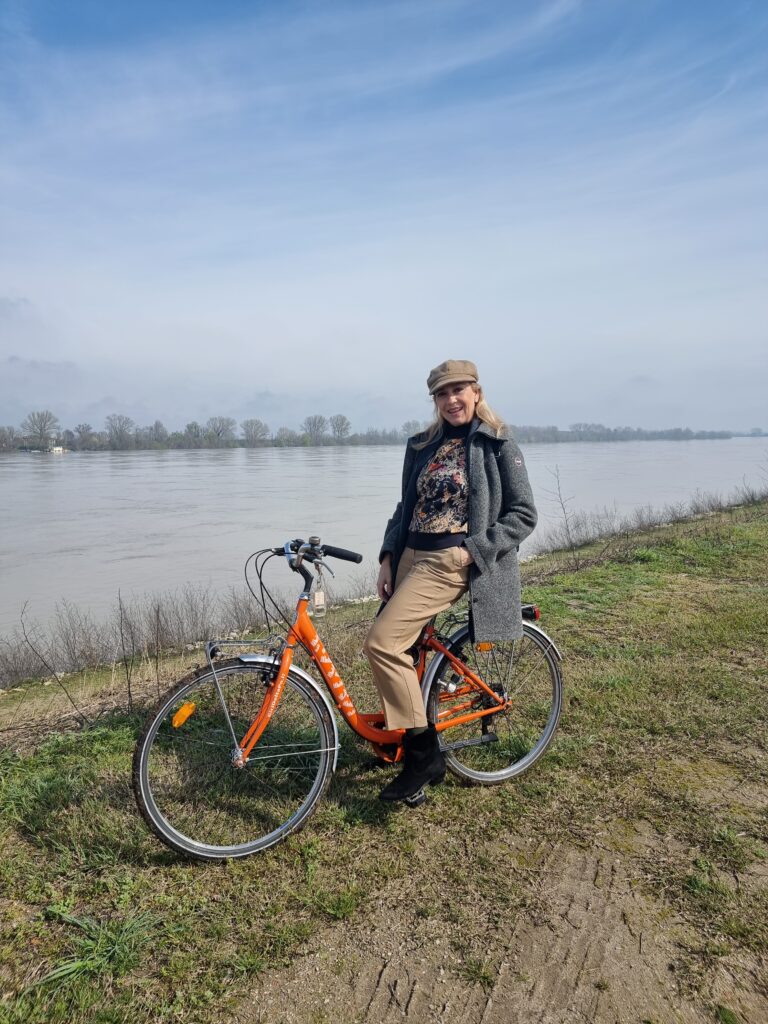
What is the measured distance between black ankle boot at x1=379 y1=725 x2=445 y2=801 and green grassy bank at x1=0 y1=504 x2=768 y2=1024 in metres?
0.16

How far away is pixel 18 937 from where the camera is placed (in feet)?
7.20

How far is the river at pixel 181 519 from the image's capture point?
552 inches

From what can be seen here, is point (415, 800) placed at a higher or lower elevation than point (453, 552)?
lower

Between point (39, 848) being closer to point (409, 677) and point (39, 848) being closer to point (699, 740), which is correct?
point (409, 677)

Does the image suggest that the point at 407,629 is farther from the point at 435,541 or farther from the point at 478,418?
the point at 478,418

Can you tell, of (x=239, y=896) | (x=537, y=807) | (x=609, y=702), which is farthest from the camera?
(x=609, y=702)

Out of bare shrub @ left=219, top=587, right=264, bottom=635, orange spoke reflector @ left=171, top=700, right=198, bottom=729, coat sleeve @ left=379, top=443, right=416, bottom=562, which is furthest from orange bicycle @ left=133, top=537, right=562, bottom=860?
bare shrub @ left=219, top=587, right=264, bottom=635

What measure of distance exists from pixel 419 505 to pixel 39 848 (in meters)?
2.17

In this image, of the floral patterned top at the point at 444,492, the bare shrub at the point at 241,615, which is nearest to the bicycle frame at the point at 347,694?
the floral patterned top at the point at 444,492

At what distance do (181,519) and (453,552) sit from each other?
69.5 ft

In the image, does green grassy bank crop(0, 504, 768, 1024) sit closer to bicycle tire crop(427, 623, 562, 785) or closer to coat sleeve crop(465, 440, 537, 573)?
bicycle tire crop(427, 623, 562, 785)

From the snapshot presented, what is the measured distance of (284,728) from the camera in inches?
121

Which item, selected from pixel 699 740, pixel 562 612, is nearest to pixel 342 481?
pixel 562 612

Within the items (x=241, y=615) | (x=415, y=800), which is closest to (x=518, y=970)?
(x=415, y=800)
